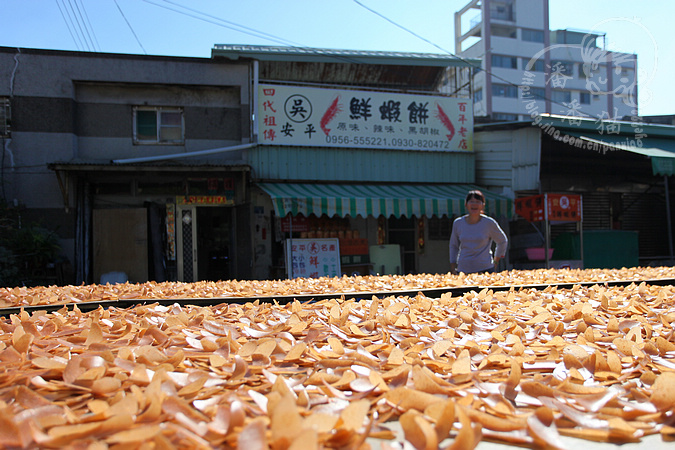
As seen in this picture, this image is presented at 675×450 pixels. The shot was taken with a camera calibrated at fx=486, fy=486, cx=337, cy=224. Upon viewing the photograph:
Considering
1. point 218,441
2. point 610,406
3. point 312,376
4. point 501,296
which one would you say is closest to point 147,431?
point 218,441

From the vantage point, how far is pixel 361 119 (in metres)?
10.2

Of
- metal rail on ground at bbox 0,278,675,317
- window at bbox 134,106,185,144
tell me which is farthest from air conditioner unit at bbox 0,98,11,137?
metal rail on ground at bbox 0,278,675,317

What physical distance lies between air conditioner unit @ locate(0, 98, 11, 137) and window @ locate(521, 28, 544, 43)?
106 ft

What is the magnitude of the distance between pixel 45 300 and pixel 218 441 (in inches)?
95.5

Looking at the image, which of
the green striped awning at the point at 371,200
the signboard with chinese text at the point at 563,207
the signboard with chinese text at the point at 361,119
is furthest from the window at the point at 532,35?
the signboard with chinese text at the point at 563,207

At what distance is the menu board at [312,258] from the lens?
896cm

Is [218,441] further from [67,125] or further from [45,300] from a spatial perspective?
[67,125]

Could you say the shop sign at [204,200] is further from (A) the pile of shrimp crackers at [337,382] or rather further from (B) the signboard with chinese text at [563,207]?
(A) the pile of shrimp crackers at [337,382]

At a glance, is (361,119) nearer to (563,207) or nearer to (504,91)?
(563,207)

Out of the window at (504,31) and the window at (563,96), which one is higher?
the window at (504,31)

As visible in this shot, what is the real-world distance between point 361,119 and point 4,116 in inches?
267

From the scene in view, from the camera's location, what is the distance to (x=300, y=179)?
32.1 ft

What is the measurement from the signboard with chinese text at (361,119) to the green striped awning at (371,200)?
0.98 meters

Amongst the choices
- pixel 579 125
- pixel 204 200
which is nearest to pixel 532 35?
pixel 579 125
